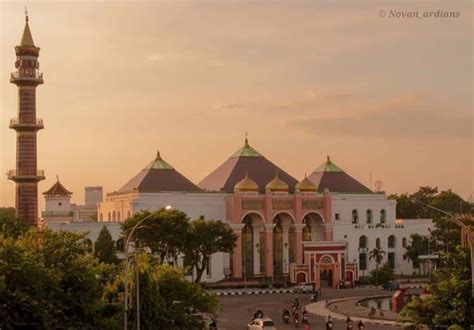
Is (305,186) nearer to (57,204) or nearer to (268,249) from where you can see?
(268,249)

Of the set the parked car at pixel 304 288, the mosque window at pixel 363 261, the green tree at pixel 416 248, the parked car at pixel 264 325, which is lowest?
the parked car at pixel 264 325

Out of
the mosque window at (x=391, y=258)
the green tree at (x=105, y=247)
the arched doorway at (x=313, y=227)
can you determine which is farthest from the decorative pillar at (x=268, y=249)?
the green tree at (x=105, y=247)

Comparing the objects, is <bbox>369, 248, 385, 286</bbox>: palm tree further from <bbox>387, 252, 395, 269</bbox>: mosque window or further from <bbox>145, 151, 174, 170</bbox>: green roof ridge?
<bbox>145, 151, 174, 170</bbox>: green roof ridge

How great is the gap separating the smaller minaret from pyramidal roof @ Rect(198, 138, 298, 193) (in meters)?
13.2

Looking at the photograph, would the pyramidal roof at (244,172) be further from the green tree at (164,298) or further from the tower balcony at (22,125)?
the green tree at (164,298)

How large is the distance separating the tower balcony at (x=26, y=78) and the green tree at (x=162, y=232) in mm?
13040

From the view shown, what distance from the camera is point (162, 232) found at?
2569 inches

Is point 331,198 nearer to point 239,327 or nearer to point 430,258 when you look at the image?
point 430,258

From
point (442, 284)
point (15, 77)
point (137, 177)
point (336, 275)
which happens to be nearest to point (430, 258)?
point (336, 275)

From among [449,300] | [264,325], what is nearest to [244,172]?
[264,325]

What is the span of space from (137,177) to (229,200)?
9.04m

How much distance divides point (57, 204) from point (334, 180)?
27362 millimetres

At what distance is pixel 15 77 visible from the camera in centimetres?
6856

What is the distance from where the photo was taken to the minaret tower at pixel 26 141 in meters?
68.5
